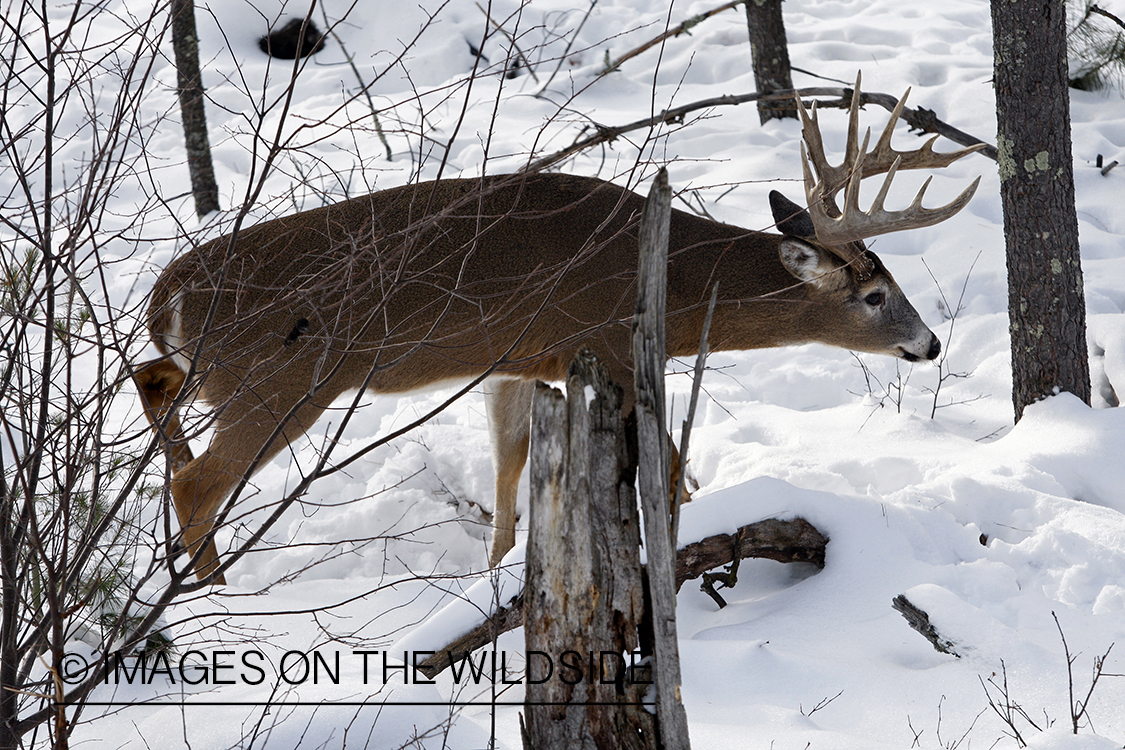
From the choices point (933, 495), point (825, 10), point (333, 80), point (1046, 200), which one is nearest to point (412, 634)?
point (933, 495)

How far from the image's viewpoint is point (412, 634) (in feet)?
11.7

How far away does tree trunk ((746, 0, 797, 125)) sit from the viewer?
404 inches

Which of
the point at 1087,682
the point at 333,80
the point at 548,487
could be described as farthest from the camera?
the point at 333,80

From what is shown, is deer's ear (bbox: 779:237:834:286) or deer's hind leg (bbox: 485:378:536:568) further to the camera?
deer's hind leg (bbox: 485:378:536:568)

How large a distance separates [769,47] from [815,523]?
7.30 meters

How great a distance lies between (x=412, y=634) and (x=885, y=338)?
10.3 feet

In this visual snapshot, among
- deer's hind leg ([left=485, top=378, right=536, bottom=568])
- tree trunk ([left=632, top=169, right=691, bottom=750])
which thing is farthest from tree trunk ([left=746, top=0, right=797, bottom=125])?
tree trunk ([left=632, top=169, right=691, bottom=750])

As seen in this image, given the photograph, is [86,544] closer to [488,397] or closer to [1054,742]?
[1054,742]

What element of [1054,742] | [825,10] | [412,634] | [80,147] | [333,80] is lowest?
[1054,742]

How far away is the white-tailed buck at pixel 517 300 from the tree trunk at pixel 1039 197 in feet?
1.44

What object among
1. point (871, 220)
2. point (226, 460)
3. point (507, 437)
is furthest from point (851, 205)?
point (226, 460)

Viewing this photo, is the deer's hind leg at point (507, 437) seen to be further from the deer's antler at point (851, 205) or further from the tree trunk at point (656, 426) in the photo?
the tree trunk at point (656, 426)

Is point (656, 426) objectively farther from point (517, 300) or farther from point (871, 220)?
point (871, 220)

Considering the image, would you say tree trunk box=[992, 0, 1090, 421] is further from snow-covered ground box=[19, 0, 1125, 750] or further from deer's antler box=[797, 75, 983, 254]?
deer's antler box=[797, 75, 983, 254]
